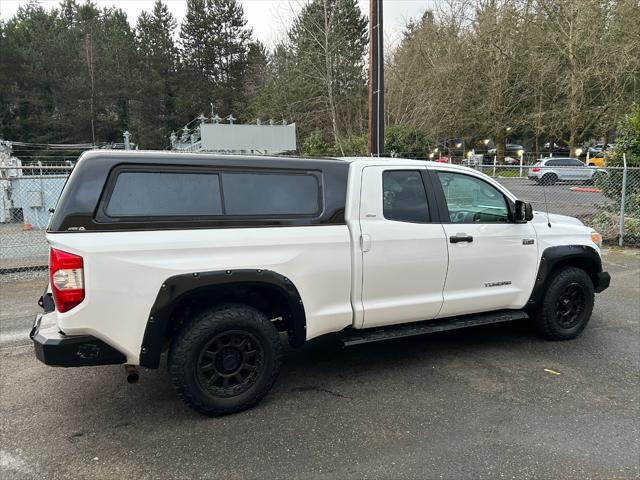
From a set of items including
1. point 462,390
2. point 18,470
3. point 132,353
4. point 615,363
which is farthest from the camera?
point 615,363

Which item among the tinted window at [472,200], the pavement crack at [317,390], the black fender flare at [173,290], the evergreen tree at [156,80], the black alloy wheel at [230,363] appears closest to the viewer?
the black fender flare at [173,290]

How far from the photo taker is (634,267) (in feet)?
27.7

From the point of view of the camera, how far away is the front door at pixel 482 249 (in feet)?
13.8

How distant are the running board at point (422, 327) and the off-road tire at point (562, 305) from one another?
252 mm

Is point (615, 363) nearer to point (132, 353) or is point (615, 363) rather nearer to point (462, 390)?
point (462, 390)

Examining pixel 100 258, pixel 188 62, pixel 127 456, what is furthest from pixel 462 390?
pixel 188 62

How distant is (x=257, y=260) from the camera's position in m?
3.37

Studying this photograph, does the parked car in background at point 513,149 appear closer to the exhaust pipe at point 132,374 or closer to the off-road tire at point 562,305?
the off-road tire at point 562,305

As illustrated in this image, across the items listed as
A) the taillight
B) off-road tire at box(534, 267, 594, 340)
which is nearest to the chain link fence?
off-road tire at box(534, 267, 594, 340)

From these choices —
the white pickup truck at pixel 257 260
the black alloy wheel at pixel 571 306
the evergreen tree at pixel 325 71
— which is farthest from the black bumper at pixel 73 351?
the evergreen tree at pixel 325 71

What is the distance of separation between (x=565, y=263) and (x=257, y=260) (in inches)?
129

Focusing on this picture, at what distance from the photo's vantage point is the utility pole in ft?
33.0

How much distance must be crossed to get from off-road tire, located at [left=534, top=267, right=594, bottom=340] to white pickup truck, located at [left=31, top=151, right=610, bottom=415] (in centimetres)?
26

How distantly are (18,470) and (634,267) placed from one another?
9174mm
